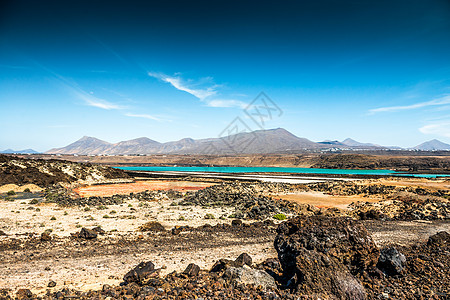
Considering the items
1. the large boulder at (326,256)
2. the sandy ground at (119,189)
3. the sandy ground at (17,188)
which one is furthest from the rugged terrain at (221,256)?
the sandy ground at (17,188)

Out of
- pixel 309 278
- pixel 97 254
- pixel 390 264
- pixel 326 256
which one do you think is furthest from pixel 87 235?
pixel 390 264

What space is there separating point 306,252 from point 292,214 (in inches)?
585

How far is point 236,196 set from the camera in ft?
87.7

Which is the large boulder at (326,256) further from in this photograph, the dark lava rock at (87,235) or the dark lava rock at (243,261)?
the dark lava rock at (87,235)

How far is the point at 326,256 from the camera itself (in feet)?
20.2

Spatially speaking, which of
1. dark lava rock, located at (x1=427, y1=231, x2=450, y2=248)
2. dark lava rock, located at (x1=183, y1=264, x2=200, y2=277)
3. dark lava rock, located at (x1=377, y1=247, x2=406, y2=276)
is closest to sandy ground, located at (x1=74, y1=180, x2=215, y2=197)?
dark lava rock, located at (x1=183, y1=264, x2=200, y2=277)

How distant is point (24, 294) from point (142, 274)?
2.92 meters

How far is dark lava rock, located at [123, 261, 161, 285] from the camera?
283 inches

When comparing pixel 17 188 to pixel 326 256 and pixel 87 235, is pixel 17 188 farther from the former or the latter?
pixel 326 256

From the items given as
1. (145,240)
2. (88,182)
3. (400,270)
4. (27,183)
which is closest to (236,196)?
(145,240)

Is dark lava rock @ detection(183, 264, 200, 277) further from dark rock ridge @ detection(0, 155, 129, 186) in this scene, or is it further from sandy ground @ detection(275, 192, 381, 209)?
dark rock ridge @ detection(0, 155, 129, 186)

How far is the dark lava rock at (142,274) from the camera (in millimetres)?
7195

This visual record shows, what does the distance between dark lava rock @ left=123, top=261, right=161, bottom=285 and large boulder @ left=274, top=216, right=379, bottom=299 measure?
156 inches

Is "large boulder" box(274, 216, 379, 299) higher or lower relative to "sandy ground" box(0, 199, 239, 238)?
higher
